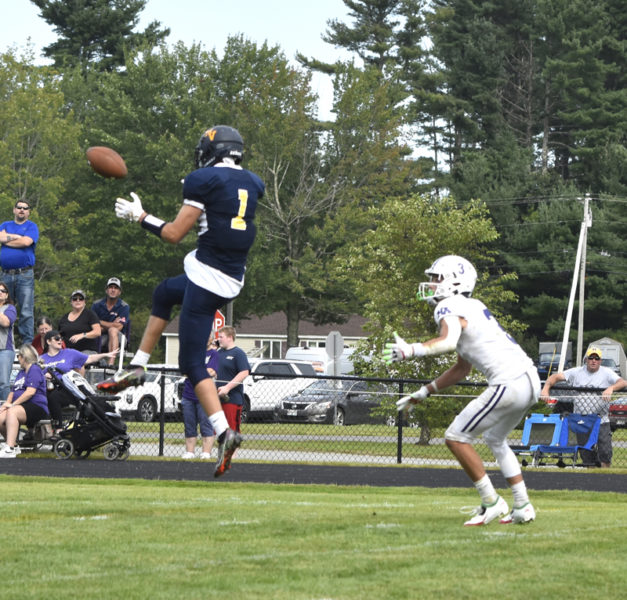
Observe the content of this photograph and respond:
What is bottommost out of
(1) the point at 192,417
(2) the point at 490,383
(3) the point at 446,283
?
(1) the point at 192,417

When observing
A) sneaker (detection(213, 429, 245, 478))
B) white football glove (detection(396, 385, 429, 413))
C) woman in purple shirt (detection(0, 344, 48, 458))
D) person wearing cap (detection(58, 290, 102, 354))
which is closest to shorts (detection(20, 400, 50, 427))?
woman in purple shirt (detection(0, 344, 48, 458))

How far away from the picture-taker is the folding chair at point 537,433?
761 inches

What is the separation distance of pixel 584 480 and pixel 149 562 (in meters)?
11.2

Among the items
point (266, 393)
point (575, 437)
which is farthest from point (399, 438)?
A: point (266, 393)

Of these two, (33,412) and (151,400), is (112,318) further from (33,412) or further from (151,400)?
(151,400)

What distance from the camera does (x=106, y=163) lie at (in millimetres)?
9445

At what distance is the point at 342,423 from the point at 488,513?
13713 millimetres

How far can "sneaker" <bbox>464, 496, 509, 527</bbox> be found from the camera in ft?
27.5

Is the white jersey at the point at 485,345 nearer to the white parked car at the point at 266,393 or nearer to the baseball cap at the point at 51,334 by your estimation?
the baseball cap at the point at 51,334

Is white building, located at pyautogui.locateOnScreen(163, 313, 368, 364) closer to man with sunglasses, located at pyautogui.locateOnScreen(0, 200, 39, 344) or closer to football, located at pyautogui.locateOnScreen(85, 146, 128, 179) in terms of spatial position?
man with sunglasses, located at pyautogui.locateOnScreen(0, 200, 39, 344)

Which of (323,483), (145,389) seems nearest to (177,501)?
(323,483)

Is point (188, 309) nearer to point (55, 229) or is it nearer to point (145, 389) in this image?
point (145, 389)

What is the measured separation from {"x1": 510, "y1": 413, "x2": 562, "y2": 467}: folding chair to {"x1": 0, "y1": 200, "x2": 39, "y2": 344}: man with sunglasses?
8191mm

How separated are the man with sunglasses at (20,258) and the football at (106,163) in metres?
8.44
